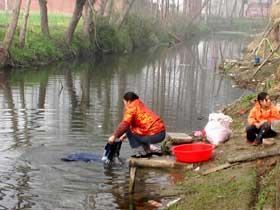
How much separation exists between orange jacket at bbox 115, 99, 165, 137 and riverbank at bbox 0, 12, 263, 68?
70.1 feet

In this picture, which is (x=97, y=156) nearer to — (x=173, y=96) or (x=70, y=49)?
(x=173, y=96)

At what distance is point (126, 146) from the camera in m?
14.3

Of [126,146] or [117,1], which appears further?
[117,1]

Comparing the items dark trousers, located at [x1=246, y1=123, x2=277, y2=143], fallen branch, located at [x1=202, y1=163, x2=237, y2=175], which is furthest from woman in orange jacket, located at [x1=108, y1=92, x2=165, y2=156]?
dark trousers, located at [x1=246, y1=123, x2=277, y2=143]

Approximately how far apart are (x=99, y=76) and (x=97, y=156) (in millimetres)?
19145

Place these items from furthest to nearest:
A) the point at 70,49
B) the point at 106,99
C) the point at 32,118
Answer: the point at 70,49
the point at 106,99
the point at 32,118

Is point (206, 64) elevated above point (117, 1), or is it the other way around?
point (117, 1)

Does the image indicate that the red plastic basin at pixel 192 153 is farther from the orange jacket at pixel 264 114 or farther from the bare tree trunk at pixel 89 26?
the bare tree trunk at pixel 89 26

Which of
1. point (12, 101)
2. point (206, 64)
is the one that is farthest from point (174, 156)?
point (206, 64)

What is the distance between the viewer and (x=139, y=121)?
1215 centimetres

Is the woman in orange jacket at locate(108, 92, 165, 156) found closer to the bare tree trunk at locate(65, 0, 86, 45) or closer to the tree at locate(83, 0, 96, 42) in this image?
the bare tree trunk at locate(65, 0, 86, 45)

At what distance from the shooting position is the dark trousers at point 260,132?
1200cm

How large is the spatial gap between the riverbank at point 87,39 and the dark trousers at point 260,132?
2189 cm

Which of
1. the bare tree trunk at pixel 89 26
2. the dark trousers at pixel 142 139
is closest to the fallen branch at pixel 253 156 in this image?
the dark trousers at pixel 142 139
